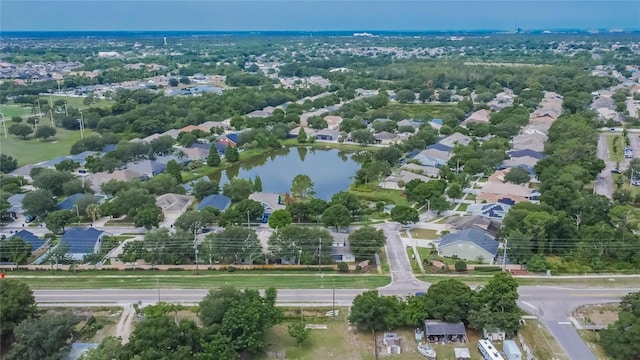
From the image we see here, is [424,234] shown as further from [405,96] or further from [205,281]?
[405,96]

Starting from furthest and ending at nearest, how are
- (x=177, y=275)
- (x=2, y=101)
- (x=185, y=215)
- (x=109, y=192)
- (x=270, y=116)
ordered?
(x=2, y=101) → (x=270, y=116) → (x=109, y=192) → (x=185, y=215) → (x=177, y=275)

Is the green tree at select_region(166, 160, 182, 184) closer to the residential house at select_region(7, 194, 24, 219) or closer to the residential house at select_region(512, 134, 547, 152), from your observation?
the residential house at select_region(7, 194, 24, 219)

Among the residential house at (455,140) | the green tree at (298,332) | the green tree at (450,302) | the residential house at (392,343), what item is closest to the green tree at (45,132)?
the residential house at (455,140)

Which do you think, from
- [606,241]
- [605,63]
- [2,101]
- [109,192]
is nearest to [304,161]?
[109,192]

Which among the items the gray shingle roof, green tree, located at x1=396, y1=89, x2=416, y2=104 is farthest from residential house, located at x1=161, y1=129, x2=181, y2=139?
green tree, located at x1=396, y1=89, x2=416, y2=104

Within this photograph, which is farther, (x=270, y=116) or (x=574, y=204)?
A: (x=270, y=116)

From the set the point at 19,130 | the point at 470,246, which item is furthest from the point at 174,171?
the point at 19,130

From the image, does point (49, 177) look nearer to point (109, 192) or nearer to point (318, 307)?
point (109, 192)
